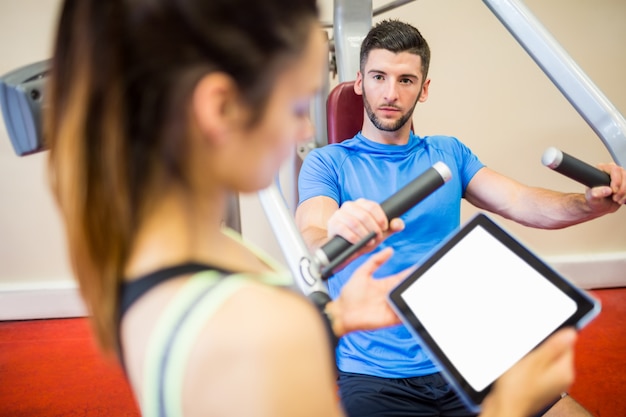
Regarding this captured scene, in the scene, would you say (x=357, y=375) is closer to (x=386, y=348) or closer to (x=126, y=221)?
(x=386, y=348)

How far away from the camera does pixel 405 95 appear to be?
1.20 m

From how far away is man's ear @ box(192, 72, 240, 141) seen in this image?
1.08 ft

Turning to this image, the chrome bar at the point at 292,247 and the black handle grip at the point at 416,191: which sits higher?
Answer: the black handle grip at the point at 416,191

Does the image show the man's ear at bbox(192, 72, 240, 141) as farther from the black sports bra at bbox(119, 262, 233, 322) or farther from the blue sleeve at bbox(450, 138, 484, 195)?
the blue sleeve at bbox(450, 138, 484, 195)

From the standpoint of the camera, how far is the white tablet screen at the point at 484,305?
0.59 meters

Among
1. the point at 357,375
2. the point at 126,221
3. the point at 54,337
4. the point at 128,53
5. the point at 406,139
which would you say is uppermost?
the point at 128,53

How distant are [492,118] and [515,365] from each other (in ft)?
5.13

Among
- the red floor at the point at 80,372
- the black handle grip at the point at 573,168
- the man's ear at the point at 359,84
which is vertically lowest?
the red floor at the point at 80,372

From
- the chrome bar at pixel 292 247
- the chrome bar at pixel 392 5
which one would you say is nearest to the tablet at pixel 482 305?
the chrome bar at pixel 292 247

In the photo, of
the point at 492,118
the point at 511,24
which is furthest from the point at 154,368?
the point at 492,118

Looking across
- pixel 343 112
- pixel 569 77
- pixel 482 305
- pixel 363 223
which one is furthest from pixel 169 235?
pixel 343 112

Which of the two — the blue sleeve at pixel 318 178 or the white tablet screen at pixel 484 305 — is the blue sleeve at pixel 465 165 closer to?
the blue sleeve at pixel 318 178

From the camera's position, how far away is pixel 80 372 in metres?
1.67

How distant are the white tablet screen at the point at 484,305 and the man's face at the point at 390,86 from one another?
59 cm
